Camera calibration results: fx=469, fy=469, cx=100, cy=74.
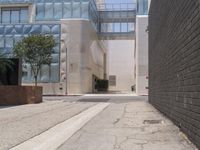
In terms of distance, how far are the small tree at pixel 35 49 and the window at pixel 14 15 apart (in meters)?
12.8

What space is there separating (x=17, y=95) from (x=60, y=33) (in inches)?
1309

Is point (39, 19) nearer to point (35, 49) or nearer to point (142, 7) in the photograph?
point (35, 49)

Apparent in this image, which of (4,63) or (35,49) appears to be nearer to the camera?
(4,63)

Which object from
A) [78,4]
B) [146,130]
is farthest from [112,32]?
[146,130]

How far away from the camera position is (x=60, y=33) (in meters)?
66.0

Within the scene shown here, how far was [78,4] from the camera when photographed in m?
68.9

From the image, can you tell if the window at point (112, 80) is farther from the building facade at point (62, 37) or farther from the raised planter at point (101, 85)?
the building facade at point (62, 37)

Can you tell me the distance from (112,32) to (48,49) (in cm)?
2083

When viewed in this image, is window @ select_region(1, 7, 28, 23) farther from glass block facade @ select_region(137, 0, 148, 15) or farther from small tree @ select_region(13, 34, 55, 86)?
glass block facade @ select_region(137, 0, 148, 15)

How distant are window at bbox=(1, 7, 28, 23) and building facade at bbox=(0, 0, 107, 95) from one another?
519 mm

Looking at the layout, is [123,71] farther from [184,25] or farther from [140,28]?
[184,25]

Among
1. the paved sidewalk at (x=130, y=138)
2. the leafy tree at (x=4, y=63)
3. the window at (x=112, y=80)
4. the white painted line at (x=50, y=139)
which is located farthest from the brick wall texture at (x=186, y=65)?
the window at (x=112, y=80)

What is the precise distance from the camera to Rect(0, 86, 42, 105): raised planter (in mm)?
32531

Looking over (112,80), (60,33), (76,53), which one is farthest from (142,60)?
(112,80)
